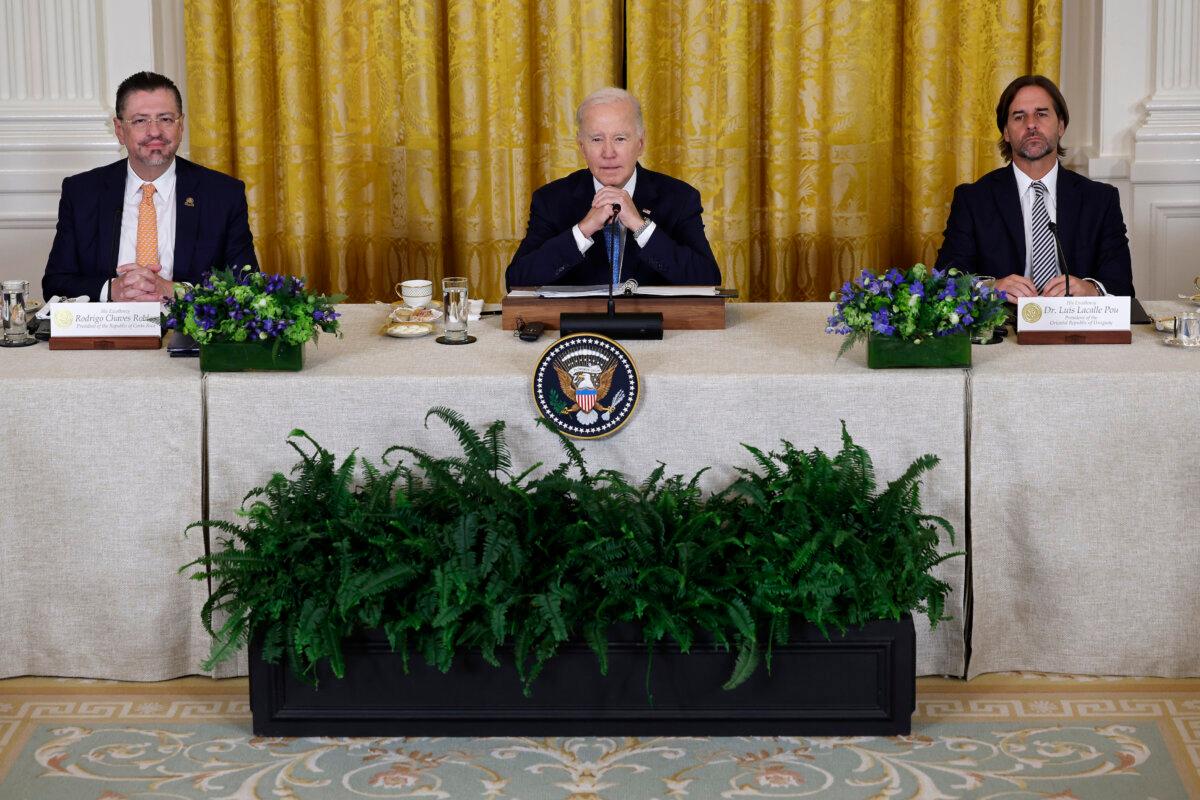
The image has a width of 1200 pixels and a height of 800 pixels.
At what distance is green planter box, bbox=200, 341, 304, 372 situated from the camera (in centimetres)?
325

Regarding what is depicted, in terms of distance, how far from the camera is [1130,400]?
315 centimetres

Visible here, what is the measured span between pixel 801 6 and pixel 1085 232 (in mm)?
1638

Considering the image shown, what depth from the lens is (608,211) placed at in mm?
3875

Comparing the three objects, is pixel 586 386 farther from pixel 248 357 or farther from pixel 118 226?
pixel 118 226

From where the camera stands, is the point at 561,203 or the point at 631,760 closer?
the point at 631,760

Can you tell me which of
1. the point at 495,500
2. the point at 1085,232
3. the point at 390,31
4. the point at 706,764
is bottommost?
the point at 706,764

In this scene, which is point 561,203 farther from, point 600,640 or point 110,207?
point 600,640

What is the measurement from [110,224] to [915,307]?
2.30 metres

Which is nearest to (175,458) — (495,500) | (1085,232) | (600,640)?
(495,500)

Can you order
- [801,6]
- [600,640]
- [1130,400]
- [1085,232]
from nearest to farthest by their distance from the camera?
[600,640] → [1130,400] → [1085,232] → [801,6]

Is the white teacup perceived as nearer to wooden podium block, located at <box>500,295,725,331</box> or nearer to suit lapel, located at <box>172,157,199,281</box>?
wooden podium block, located at <box>500,295,725,331</box>

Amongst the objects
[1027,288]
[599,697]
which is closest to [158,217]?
[599,697]

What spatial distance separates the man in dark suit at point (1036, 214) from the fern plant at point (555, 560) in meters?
1.32

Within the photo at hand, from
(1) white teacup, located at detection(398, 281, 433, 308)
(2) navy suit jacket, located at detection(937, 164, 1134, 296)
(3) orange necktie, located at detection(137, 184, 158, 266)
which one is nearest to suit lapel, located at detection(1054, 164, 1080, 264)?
(2) navy suit jacket, located at detection(937, 164, 1134, 296)
